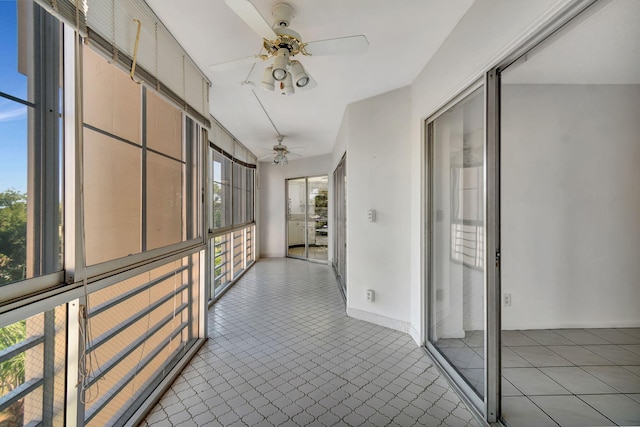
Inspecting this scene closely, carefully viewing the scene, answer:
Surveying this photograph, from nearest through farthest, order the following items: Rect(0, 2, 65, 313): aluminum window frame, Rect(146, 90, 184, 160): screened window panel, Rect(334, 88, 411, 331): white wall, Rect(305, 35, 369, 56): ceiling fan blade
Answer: Rect(0, 2, 65, 313): aluminum window frame, Rect(305, 35, 369, 56): ceiling fan blade, Rect(146, 90, 184, 160): screened window panel, Rect(334, 88, 411, 331): white wall

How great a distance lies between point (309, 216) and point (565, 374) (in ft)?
18.5

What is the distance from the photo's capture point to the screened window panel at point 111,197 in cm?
142

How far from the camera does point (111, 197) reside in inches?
62.9

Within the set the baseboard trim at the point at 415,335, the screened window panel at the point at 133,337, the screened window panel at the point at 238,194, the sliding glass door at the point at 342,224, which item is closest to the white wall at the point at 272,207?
the screened window panel at the point at 238,194

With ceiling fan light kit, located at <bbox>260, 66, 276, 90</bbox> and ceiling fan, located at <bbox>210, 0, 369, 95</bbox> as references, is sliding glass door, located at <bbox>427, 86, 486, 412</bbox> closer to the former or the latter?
ceiling fan, located at <bbox>210, 0, 369, 95</bbox>

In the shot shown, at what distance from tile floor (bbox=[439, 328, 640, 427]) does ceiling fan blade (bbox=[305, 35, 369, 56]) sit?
2027 mm

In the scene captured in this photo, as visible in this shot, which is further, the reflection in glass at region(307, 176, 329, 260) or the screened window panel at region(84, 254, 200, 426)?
the reflection in glass at region(307, 176, 329, 260)

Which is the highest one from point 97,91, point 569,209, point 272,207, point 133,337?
point 97,91

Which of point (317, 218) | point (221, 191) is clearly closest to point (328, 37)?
point (221, 191)

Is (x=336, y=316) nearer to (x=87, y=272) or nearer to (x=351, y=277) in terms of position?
(x=351, y=277)

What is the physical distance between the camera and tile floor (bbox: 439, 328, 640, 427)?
177 cm

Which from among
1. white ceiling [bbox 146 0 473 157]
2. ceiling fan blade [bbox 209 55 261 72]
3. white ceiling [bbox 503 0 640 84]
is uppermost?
white ceiling [bbox 146 0 473 157]

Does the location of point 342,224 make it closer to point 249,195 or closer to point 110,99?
point 249,195

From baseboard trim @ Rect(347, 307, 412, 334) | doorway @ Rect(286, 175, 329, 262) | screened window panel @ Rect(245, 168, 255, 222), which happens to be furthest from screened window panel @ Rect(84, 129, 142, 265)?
doorway @ Rect(286, 175, 329, 262)
